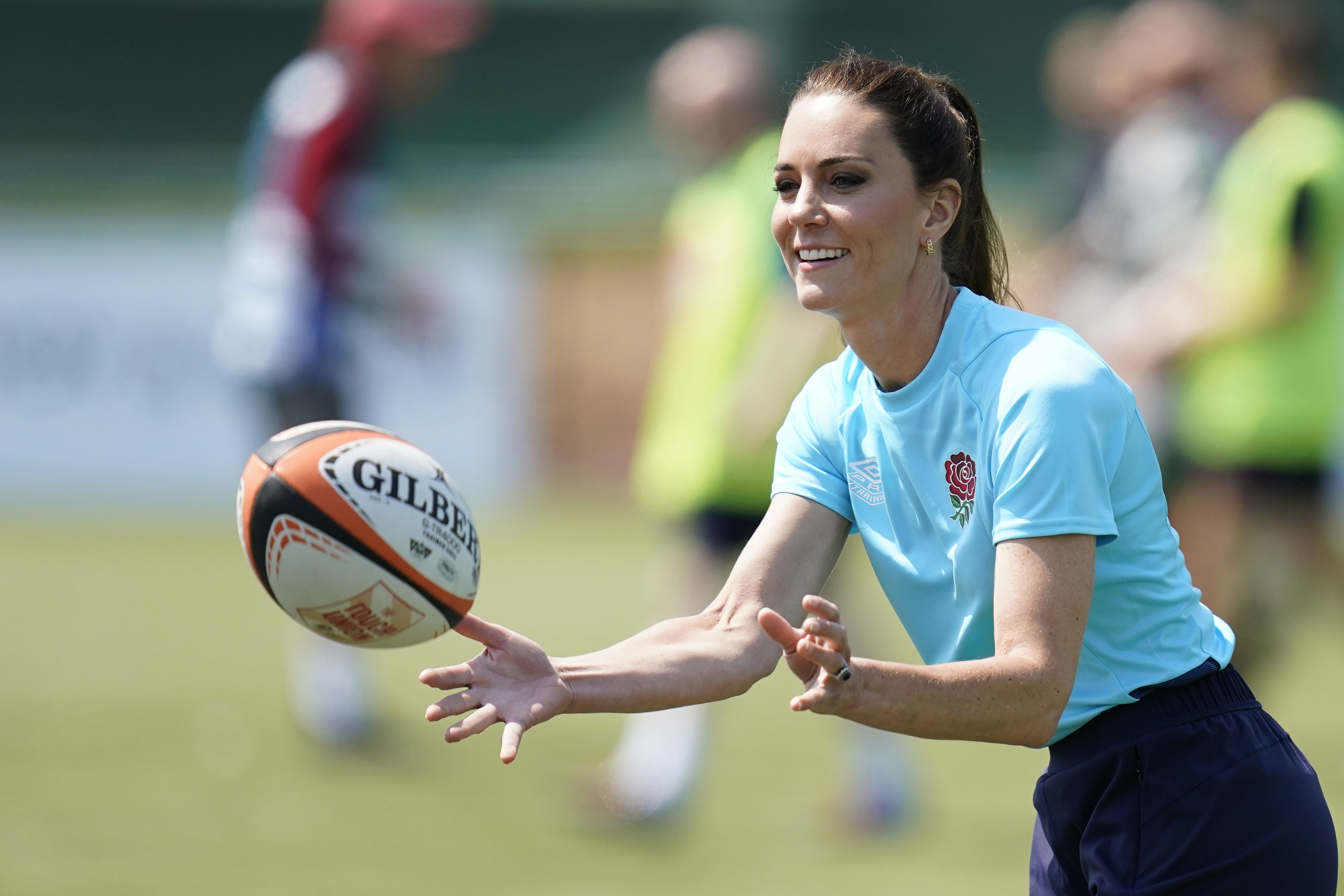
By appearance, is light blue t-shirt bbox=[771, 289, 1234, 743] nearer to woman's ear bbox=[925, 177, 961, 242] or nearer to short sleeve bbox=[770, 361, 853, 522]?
short sleeve bbox=[770, 361, 853, 522]

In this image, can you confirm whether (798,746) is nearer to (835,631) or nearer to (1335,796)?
(1335,796)

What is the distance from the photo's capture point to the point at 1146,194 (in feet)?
22.0

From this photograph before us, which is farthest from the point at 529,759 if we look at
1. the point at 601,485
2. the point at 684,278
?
the point at 601,485

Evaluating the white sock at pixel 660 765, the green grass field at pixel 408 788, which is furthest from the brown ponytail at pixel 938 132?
the white sock at pixel 660 765

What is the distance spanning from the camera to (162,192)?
44.1 feet

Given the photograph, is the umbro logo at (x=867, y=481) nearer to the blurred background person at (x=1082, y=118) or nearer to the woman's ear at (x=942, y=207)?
the woman's ear at (x=942, y=207)

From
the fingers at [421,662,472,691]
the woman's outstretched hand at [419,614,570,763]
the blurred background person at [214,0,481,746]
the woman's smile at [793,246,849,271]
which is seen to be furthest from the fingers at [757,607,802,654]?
the blurred background person at [214,0,481,746]

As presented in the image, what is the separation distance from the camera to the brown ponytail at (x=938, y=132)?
2.65 metres

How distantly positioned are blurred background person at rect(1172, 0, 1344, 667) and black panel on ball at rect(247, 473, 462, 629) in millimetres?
4061

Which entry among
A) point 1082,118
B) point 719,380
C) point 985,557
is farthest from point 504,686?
point 1082,118

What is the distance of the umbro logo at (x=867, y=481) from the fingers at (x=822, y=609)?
2.05ft

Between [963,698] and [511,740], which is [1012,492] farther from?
[511,740]

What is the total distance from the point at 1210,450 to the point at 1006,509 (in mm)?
4202

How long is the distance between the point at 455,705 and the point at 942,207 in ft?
3.95
